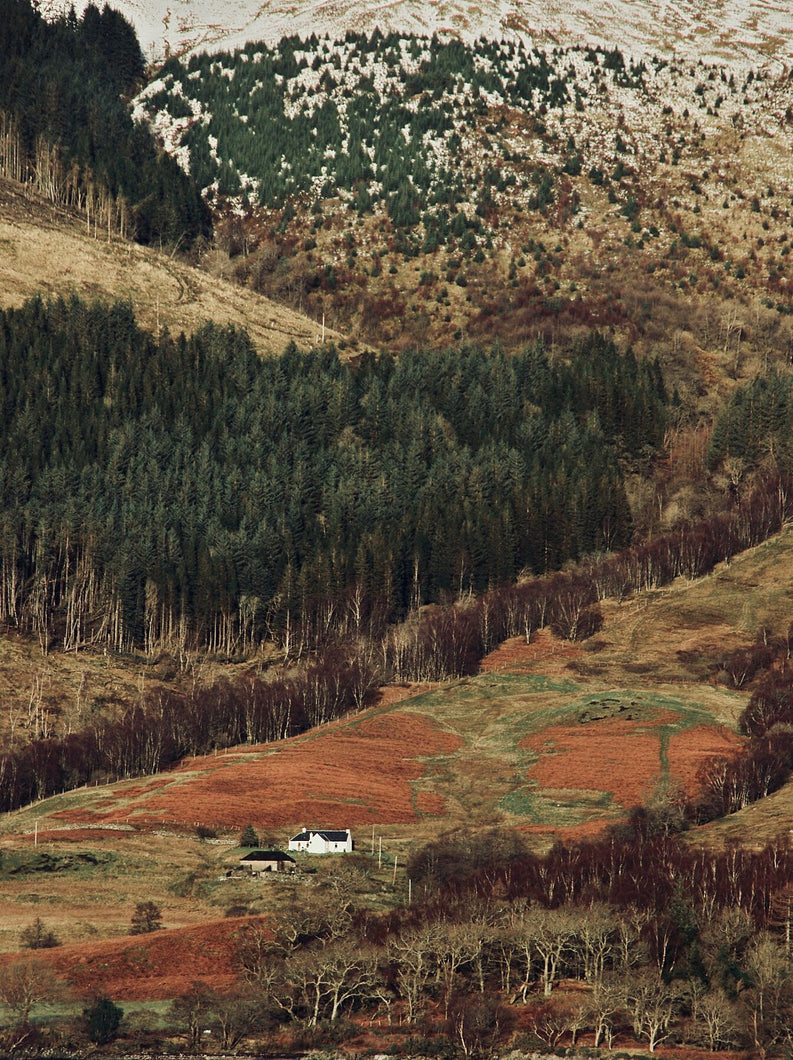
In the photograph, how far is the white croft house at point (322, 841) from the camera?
11688cm

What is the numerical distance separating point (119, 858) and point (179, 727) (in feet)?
109

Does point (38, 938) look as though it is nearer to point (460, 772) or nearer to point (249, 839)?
point (249, 839)

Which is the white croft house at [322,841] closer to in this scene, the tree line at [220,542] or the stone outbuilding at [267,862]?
the stone outbuilding at [267,862]

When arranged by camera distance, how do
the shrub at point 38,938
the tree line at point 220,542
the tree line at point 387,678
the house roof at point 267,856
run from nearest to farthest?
the shrub at point 38,938 < the house roof at point 267,856 < the tree line at point 387,678 < the tree line at point 220,542

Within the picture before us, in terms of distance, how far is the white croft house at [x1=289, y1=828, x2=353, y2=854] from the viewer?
383 feet

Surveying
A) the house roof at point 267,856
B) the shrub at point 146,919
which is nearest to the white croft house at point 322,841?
the house roof at point 267,856

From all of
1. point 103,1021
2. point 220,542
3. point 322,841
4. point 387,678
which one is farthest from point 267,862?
point 220,542

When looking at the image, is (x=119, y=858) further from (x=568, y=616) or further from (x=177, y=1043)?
(x=568, y=616)

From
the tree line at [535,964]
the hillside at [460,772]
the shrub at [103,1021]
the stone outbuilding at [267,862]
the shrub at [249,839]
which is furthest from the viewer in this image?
the shrub at [249,839]

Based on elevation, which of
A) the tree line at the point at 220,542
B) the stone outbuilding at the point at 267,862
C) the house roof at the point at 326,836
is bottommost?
the stone outbuilding at the point at 267,862

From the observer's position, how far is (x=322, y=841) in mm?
117438

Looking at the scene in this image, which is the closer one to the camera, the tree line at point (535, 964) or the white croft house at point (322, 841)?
the tree line at point (535, 964)

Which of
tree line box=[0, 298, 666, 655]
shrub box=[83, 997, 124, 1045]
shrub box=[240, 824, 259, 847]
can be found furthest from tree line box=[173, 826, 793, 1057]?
tree line box=[0, 298, 666, 655]

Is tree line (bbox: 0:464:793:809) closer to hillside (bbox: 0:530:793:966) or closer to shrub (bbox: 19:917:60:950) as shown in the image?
hillside (bbox: 0:530:793:966)
